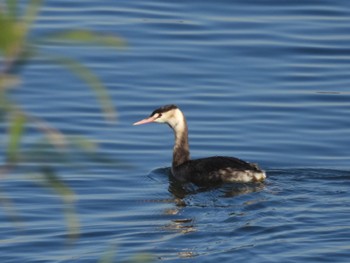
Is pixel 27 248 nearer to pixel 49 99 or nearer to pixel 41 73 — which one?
pixel 49 99

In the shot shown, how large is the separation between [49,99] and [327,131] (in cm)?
333

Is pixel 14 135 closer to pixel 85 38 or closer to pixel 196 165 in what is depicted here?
pixel 85 38

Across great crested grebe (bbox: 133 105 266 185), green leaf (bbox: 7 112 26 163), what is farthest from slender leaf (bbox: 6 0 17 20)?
great crested grebe (bbox: 133 105 266 185)

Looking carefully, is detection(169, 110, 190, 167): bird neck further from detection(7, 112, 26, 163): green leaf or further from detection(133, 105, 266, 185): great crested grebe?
detection(7, 112, 26, 163): green leaf

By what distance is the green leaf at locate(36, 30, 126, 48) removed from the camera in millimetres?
2842

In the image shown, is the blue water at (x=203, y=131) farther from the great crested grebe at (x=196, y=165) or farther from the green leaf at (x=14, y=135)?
the green leaf at (x=14, y=135)

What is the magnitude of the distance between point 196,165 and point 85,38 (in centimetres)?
932

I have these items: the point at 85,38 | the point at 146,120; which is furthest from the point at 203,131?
the point at 85,38

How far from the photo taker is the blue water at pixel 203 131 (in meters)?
9.21

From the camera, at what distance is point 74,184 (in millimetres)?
11586

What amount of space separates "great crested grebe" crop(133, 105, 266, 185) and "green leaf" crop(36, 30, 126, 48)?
28.0 ft

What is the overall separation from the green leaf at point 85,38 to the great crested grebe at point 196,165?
8548 mm

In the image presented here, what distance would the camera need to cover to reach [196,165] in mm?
12188

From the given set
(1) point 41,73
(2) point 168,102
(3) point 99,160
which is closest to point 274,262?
(3) point 99,160
